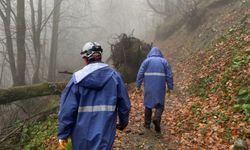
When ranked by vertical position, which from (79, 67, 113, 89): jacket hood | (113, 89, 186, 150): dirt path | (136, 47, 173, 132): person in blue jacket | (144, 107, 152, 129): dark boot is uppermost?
(79, 67, 113, 89): jacket hood

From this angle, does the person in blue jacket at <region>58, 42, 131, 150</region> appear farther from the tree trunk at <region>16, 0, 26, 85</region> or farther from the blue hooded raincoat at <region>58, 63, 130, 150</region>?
the tree trunk at <region>16, 0, 26, 85</region>

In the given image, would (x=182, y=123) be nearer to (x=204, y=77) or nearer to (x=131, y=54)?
(x=204, y=77)

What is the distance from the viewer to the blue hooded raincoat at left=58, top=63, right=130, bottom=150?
4.96 meters

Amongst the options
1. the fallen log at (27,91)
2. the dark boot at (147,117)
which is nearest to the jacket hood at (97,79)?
the dark boot at (147,117)

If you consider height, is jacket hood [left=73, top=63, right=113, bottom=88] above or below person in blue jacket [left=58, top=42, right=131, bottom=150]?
above

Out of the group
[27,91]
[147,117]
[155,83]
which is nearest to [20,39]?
[27,91]

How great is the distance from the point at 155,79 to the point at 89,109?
4.15 metres

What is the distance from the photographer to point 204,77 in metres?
12.4

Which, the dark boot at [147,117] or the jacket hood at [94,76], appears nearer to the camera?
the jacket hood at [94,76]

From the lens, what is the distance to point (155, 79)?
896 cm

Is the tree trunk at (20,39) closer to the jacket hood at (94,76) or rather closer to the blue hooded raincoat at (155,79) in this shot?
the blue hooded raincoat at (155,79)

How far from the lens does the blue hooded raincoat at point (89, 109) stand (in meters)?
4.96

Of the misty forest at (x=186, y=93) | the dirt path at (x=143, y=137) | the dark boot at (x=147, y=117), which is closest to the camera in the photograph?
the dirt path at (x=143, y=137)

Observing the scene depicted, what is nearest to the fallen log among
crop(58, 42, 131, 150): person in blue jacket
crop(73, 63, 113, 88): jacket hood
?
crop(58, 42, 131, 150): person in blue jacket
